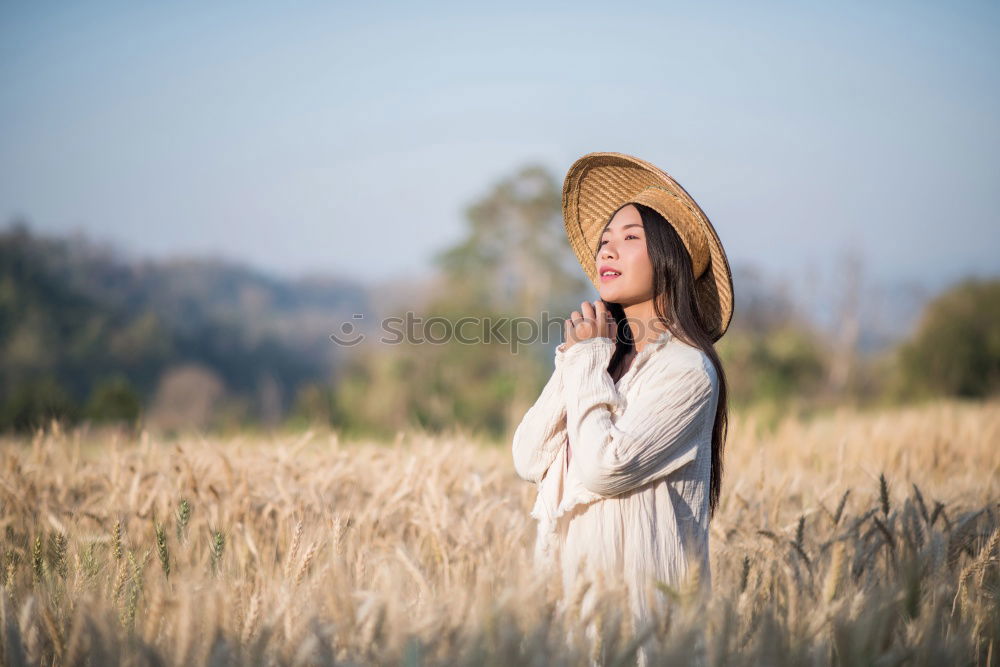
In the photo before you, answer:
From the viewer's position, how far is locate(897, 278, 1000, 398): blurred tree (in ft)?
55.1

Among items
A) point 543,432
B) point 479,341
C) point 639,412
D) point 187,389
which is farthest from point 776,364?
point 187,389

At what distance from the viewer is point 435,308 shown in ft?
64.8

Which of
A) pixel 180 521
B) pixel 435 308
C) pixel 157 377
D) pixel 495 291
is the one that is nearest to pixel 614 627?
pixel 180 521

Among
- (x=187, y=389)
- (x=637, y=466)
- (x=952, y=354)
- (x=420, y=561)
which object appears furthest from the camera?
(x=187, y=389)

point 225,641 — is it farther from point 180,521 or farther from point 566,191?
point 566,191

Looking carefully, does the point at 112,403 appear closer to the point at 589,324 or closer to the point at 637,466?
the point at 589,324

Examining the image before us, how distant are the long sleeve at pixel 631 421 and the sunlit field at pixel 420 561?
0.33 meters

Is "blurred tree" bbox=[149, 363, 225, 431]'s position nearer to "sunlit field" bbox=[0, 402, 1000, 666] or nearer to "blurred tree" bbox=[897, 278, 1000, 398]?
"blurred tree" bbox=[897, 278, 1000, 398]

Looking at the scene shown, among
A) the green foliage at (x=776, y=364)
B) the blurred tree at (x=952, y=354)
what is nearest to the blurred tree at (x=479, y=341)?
the green foliage at (x=776, y=364)

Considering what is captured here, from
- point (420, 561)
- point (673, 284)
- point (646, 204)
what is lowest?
point (420, 561)

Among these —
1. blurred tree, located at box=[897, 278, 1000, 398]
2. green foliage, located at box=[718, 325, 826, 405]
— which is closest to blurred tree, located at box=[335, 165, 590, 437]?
green foliage, located at box=[718, 325, 826, 405]

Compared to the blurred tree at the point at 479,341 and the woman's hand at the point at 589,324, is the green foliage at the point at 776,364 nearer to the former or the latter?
the blurred tree at the point at 479,341

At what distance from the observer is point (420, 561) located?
85.4 inches

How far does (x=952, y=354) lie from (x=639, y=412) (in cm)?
1742
